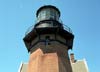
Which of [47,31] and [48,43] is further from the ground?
[47,31]

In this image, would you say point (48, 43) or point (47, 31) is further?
point (47, 31)

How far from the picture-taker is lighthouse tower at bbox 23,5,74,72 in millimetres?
17562

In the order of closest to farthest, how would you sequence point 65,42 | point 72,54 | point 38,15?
point 65,42 < point 38,15 < point 72,54

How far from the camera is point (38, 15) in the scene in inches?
846

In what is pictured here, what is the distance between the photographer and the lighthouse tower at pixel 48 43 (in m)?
17.6

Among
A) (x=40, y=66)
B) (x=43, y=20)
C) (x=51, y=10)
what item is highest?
(x=51, y=10)

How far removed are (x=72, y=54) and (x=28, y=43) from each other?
7.41 meters

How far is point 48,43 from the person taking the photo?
739 inches

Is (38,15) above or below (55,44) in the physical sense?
above

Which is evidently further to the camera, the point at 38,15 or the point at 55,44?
the point at 38,15

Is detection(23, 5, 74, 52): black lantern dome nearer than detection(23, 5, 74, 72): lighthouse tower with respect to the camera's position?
No

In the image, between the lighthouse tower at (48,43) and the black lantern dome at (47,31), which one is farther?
the black lantern dome at (47,31)

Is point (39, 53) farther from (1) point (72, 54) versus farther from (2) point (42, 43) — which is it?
(1) point (72, 54)

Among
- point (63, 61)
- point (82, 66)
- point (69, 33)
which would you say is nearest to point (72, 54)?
point (82, 66)
